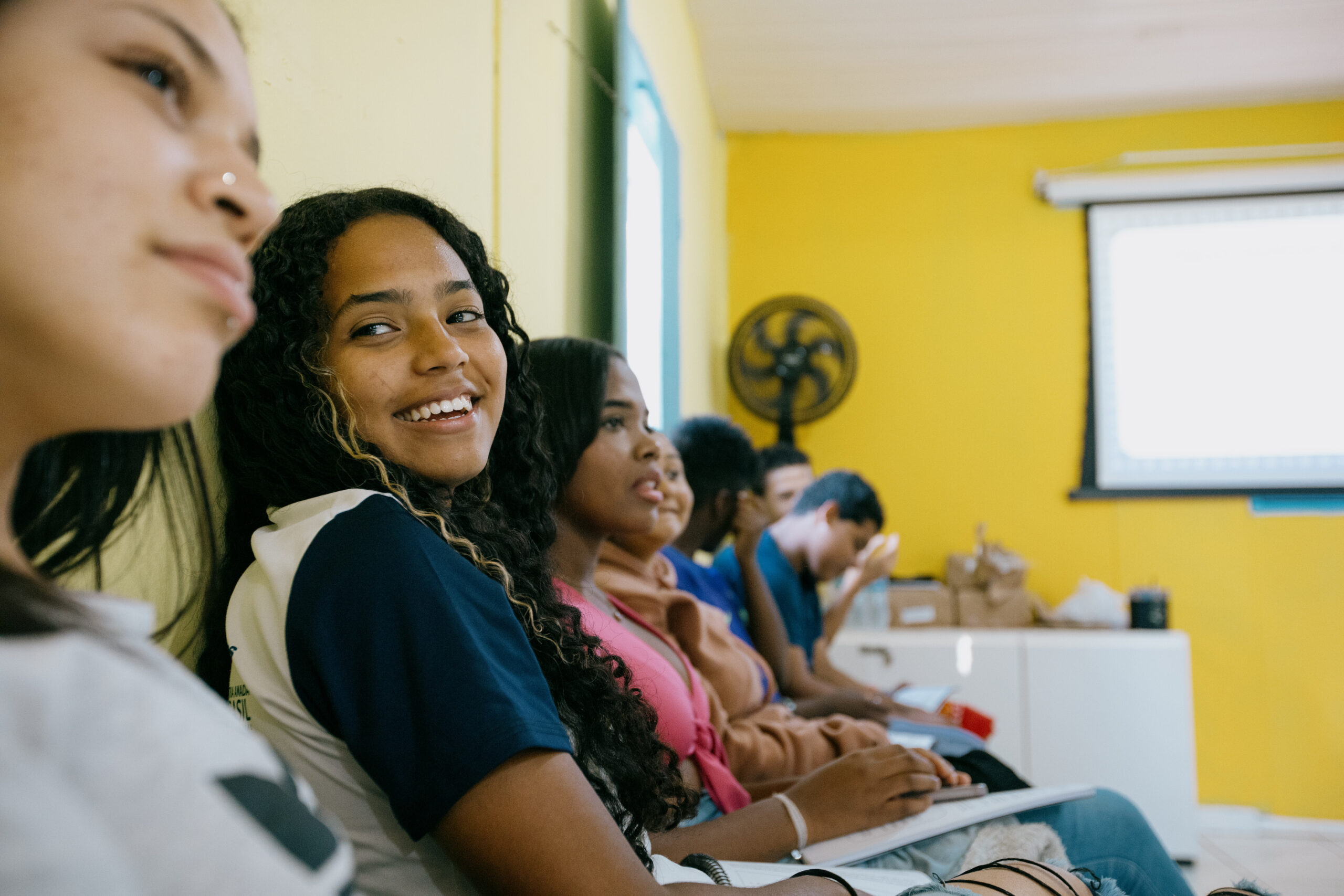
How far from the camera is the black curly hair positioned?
2.98 ft

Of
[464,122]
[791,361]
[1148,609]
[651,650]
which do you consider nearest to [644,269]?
[464,122]

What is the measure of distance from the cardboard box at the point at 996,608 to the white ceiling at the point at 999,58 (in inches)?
84.2

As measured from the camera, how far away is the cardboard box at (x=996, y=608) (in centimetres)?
401

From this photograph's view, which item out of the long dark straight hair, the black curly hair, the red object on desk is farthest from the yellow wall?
the long dark straight hair

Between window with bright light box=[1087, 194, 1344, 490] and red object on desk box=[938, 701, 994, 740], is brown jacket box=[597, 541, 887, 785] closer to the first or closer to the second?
red object on desk box=[938, 701, 994, 740]

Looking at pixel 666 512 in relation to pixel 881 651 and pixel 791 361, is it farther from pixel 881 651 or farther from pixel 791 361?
pixel 791 361

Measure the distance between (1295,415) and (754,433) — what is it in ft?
7.67

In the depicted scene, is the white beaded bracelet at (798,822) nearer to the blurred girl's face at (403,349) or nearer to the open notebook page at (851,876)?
the open notebook page at (851,876)

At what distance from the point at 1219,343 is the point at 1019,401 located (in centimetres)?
87

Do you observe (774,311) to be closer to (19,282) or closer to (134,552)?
(134,552)

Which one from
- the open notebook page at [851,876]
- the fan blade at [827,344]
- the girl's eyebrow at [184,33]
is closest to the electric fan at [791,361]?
the fan blade at [827,344]

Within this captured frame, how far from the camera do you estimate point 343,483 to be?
0.91 metres

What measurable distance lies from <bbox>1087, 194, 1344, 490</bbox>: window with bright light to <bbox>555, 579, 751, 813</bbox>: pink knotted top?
11.1 feet

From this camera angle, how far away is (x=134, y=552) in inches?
31.0
